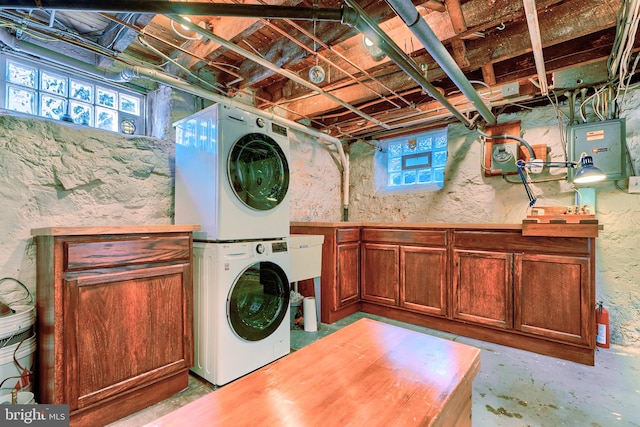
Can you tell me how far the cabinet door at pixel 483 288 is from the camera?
8.06 feet

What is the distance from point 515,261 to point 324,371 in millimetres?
2197

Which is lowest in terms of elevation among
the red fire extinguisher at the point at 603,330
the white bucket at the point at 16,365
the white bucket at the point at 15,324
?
the red fire extinguisher at the point at 603,330

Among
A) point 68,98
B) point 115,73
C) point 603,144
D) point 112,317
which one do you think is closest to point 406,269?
point 603,144

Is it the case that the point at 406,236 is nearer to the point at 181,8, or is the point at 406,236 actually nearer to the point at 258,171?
the point at 258,171

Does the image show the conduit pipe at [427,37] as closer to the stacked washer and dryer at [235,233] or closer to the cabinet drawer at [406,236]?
the stacked washer and dryer at [235,233]

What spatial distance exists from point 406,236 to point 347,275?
740 millimetres

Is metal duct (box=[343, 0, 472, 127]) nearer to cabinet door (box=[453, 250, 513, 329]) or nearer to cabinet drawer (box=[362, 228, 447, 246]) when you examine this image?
cabinet drawer (box=[362, 228, 447, 246])

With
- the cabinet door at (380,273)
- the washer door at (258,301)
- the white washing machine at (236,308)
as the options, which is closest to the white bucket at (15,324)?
the white washing machine at (236,308)

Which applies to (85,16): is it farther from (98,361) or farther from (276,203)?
(98,361)

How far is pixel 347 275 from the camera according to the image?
10.3 feet

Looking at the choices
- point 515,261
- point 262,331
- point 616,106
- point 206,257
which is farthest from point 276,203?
point 616,106

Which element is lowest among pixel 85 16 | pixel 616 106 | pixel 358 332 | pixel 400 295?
pixel 400 295

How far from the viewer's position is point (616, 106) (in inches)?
101

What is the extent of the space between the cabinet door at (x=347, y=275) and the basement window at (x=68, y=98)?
216 cm
